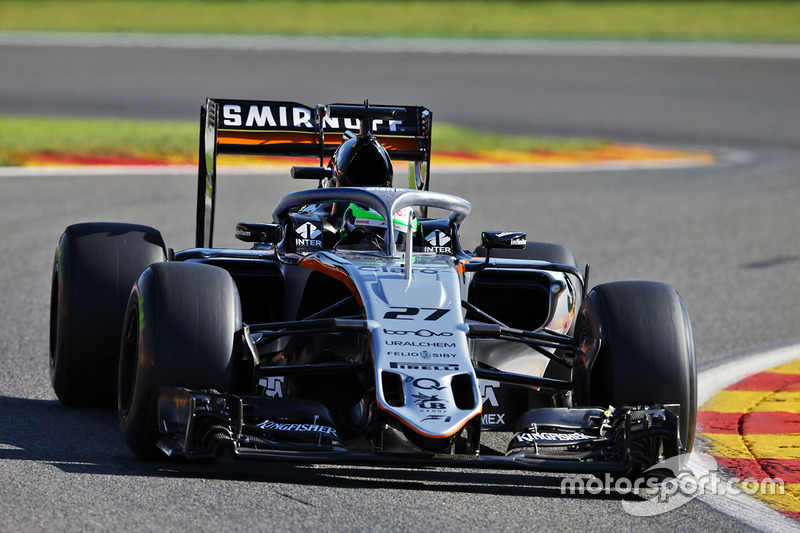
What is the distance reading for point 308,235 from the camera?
6789 millimetres

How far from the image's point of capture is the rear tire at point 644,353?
5480 millimetres

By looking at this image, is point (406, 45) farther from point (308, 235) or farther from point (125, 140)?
point (308, 235)

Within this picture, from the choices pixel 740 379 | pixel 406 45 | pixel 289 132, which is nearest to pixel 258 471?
pixel 289 132

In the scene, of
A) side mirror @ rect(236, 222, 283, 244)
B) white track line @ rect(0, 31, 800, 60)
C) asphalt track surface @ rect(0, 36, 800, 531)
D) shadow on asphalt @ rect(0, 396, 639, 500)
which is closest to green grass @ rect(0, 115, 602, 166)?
asphalt track surface @ rect(0, 36, 800, 531)

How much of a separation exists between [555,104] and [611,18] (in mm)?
15736

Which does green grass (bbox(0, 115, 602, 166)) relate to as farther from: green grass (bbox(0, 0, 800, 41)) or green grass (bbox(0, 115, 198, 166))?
green grass (bbox(0, 0, 800, 41))

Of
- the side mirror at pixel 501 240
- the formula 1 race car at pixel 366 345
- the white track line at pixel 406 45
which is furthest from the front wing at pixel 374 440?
the white track line at pixel 406 45

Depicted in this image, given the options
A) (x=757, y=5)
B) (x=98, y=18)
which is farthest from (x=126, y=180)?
(x=757, y=5)

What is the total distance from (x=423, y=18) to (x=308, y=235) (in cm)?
3244

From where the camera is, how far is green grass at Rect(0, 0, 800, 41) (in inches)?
1388

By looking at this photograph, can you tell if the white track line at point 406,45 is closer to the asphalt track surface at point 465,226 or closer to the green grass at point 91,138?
the asphalt track surface at point 465,226

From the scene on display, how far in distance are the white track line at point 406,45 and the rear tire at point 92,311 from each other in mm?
24440

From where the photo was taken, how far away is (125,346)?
5824 mm

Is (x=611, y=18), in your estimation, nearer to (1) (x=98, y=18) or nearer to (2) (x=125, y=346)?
(1) (x=98, y=18)
